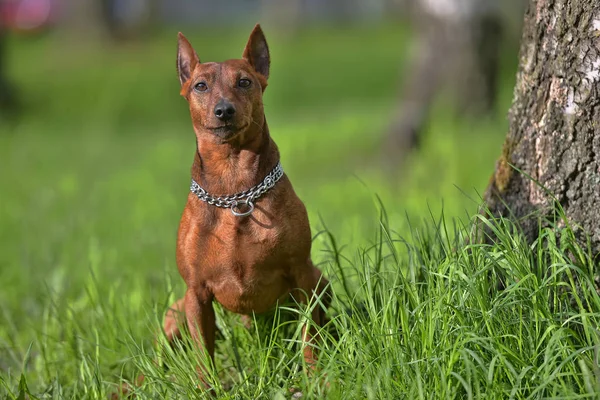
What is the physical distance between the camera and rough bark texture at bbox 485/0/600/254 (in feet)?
9.48

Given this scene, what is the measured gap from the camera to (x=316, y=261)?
4152mm

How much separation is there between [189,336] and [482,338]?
3.69 feet

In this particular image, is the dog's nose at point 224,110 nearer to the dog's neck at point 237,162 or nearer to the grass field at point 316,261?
the dog's neck at point 237,162

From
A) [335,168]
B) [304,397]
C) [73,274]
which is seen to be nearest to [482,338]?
[304,397]

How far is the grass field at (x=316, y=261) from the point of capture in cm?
260

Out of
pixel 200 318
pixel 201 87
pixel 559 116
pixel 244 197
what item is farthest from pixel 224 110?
pixel 559 116

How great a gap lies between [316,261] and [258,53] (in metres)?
1.47

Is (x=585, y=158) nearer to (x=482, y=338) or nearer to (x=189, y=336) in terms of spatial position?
(x=482, y=338)

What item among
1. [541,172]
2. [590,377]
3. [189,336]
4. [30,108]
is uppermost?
[541,172]

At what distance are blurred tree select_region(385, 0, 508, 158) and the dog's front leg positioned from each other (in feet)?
17.5

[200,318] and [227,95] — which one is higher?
[227,95]

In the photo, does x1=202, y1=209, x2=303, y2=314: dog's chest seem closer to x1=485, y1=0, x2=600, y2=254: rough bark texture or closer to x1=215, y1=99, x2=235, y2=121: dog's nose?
x1=215, y1=99, x2=235, y2=121: dog's nose

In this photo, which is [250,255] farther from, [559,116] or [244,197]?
[559,116]

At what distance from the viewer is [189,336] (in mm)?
3070
